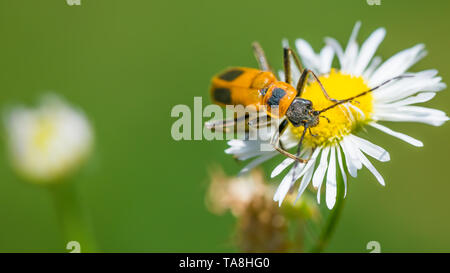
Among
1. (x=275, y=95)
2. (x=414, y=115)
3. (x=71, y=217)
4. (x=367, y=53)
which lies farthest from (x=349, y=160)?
(x=71, y=217)

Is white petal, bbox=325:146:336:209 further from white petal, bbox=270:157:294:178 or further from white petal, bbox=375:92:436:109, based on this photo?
white petal, bbox=375:92:436:109

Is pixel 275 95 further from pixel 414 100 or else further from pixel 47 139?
pixel 47 139

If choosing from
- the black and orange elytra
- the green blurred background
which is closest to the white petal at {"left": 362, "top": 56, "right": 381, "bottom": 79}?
the black and orange elytra

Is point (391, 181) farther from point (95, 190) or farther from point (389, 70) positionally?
point (95, 190)

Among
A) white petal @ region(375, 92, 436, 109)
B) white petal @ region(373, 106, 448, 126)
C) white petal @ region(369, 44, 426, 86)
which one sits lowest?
white petal @ region(373, 106, 448, 126)

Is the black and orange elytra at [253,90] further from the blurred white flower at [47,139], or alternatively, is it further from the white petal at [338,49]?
the blurred white flower at [47,139]

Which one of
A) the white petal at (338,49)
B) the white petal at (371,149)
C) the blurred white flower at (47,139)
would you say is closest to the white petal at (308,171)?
the white petal at (371,149)

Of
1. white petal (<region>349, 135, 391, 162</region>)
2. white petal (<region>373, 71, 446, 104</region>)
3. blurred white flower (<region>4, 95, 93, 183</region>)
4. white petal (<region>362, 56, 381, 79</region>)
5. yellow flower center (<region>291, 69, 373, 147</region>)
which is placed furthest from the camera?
blurred white flower (<region>4, 95, 93, 183</region>)
